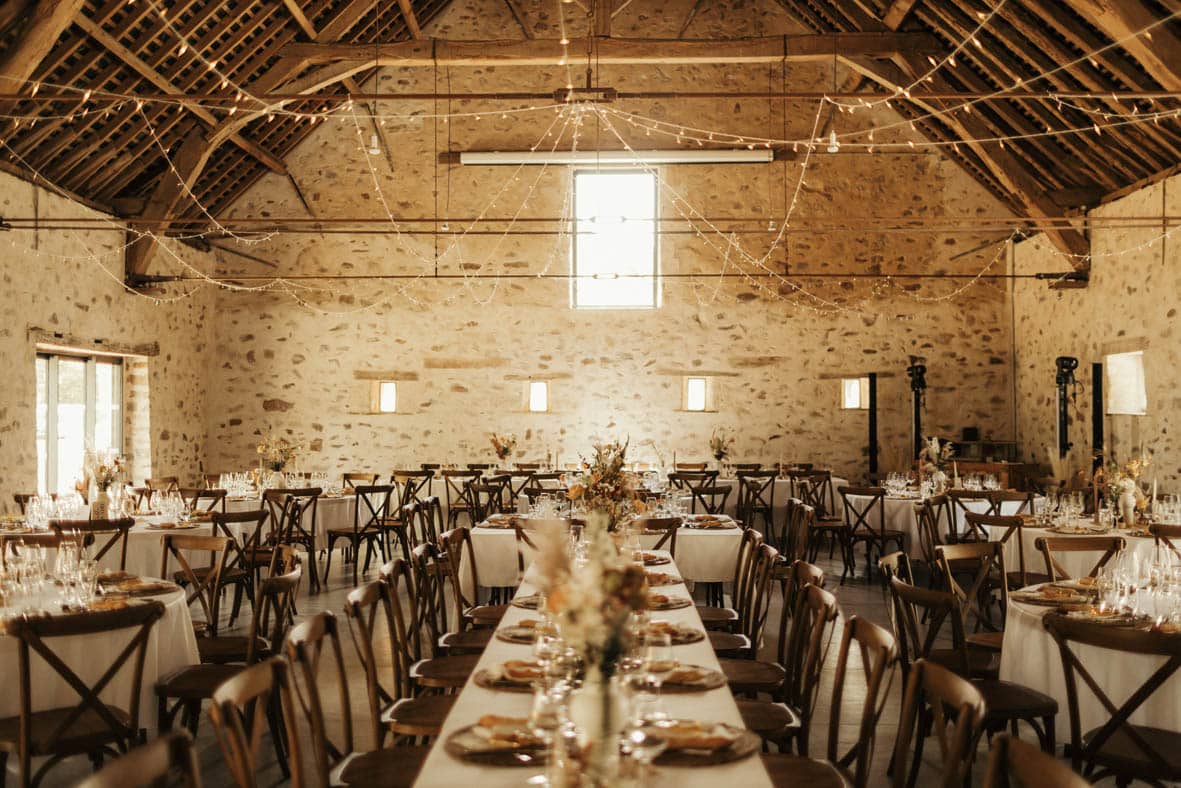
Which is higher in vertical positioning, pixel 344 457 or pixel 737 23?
pixel 737 23

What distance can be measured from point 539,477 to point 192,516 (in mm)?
3881

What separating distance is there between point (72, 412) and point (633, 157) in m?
7.60

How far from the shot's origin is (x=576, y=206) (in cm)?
1355

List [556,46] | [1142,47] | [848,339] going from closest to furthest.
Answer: [1142,47]
[556,46]
[848,339]

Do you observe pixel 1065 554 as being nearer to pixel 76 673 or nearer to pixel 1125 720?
pixel 1125 720

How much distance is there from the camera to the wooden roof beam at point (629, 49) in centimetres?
948

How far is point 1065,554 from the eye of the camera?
625 cm

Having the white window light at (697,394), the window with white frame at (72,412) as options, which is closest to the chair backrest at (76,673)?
the window with white frame at (72,412)

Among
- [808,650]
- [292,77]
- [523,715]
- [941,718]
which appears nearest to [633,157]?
[292,77]

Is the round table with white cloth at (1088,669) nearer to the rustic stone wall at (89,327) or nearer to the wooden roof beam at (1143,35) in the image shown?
the wooden roof beam at (1143,35)

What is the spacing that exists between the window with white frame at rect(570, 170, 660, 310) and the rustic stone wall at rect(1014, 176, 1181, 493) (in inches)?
196

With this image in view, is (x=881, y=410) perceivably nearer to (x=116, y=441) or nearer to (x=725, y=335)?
(x=725, y=335)

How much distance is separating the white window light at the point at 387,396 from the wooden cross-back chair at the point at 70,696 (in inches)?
383

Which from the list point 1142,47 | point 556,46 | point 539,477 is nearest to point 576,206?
point 556,46
